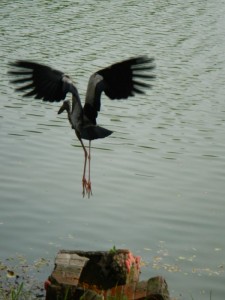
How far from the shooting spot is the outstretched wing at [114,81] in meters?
12.1

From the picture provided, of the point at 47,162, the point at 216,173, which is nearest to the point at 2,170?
the point at 47,162

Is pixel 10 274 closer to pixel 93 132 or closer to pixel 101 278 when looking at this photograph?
pixel 101 278

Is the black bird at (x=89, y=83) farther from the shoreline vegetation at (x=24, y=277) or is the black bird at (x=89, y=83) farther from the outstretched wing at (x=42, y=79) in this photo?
the shoreline vegetation at (x=24, y=277)

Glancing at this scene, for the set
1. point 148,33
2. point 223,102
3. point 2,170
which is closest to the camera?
point 2,170

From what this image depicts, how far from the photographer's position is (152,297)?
10672 mm

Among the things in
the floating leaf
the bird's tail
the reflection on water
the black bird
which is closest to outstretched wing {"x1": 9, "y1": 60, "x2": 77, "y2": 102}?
the black bird

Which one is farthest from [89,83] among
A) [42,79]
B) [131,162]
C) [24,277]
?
[131,162]

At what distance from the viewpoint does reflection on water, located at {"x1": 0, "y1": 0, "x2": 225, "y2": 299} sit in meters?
14.3

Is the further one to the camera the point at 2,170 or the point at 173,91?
the point at 173,91

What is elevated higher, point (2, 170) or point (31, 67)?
point (31, 67)

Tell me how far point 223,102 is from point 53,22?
13.4 m

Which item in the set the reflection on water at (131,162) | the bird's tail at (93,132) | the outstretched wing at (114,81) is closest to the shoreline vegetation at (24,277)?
the reflection on water at (131,162)

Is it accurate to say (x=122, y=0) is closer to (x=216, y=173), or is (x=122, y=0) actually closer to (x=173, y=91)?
(x=173, y=91)

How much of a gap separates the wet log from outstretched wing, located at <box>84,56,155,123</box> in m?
1.95
